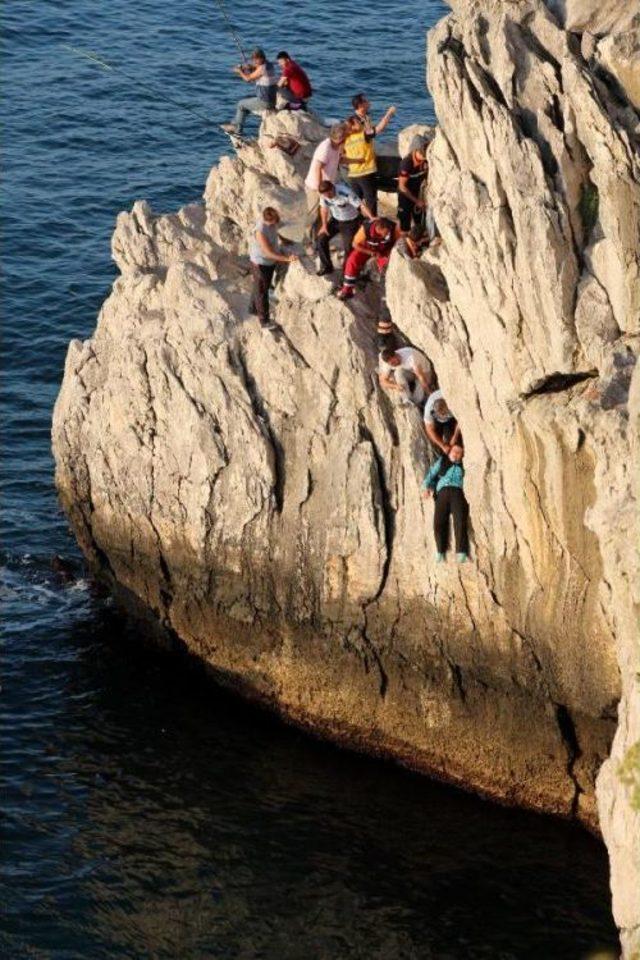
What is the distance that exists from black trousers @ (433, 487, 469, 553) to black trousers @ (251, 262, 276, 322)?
5818mm

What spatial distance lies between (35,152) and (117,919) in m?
35.3

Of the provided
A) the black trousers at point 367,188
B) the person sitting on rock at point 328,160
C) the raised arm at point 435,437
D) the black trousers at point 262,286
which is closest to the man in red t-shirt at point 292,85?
the person sitting on rock at point 328,160

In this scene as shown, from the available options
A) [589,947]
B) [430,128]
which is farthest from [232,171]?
[589,947]

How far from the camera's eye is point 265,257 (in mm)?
37500

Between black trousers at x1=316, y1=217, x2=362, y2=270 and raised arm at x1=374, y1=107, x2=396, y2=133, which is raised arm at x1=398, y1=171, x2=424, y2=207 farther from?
raised arm at x1=374, y1=107, x2=396, y2=133

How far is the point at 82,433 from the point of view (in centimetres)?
4144

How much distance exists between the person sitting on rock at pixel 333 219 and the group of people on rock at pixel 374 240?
0.02 m

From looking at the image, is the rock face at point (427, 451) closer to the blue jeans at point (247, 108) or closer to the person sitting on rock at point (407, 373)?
the person sitting on rock at point (407, 373)

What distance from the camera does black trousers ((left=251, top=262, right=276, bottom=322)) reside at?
37.7 m

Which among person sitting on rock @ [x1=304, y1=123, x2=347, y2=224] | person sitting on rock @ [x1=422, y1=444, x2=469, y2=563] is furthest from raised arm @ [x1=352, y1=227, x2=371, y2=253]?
person sitting on rock @ [x1=422, y1=444, x2=469, y2=563]

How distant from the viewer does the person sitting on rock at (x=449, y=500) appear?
→ 3494 cm

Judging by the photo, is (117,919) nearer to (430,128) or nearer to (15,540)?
(15,540)

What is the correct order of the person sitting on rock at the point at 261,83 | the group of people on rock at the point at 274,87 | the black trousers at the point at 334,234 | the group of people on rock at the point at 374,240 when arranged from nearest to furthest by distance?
the group of people on rock at the point at 374,240
the black trousers at the point at 334,234
the group of people on rock at the point at 274,87
the person sitting on rock at the point at 261,83

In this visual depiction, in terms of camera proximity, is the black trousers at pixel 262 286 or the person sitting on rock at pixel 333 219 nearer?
the person sitting on rock at pixel 333 219
